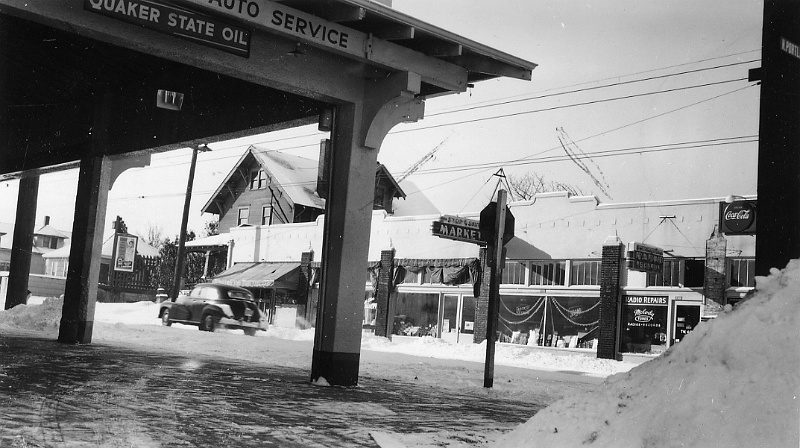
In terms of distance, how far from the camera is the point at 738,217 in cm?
2130

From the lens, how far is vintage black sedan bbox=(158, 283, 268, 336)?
2828 cm

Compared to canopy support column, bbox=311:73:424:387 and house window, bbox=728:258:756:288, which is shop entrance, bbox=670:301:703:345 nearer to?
house window, bbox=728:258:756:288

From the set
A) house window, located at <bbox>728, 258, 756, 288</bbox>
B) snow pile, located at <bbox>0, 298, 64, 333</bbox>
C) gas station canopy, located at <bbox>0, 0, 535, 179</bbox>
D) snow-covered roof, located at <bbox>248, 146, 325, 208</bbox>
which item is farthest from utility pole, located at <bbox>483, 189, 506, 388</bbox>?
house window, located at <bbox>728, 258, 756, 288</bbox>

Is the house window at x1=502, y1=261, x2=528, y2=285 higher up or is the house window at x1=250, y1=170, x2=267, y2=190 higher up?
the house window at x1=250, y1=170, x2=267, y2=190

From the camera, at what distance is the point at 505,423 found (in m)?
7.72

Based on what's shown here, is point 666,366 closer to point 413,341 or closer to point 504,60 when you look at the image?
point 504,60

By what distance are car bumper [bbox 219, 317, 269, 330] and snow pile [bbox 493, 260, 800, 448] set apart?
80.4ft

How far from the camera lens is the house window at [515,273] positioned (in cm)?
2891

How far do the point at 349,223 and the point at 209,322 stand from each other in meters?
19.1

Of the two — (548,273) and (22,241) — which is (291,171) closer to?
(22,241)

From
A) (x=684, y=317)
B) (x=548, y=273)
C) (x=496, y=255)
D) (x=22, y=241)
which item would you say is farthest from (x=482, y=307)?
(x=496, y=255)

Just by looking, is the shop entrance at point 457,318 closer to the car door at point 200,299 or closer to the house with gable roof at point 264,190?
→ the house with gable roof at point 264,190

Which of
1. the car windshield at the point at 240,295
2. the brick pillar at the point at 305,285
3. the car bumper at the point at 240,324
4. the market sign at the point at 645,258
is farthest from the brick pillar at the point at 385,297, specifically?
the market sign at the point at 645,258

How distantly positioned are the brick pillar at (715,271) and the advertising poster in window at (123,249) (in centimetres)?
1645
